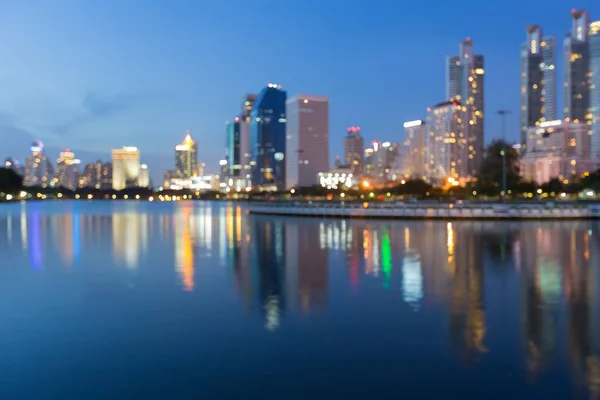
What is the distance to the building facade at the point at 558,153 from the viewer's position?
6673 inches

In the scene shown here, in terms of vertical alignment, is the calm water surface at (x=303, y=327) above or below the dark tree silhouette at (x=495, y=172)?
below

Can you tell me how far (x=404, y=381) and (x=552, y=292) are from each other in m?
6.10

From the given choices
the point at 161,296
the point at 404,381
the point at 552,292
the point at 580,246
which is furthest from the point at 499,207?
the point at 404,381

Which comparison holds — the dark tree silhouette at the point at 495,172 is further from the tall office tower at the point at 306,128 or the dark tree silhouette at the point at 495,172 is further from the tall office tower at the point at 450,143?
the tall office tower at the point at 306,128

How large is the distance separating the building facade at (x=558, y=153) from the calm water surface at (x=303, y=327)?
16741 cm

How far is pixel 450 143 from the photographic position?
19112 cm

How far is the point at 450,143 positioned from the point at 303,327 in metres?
190

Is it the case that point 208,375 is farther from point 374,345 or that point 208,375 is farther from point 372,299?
point 372,299

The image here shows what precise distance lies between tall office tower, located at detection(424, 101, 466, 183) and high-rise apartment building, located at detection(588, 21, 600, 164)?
38572 mm

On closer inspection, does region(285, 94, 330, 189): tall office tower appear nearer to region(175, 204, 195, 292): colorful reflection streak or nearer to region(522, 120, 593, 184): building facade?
region(522, 120, 593, 184): building facade

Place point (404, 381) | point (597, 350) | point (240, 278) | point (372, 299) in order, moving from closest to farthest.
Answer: point (404, 381)
point (597, 350)
point (372, 299)
point (240, 278)

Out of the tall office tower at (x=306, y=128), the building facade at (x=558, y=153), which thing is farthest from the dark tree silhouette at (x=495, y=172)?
the tall office tower at (x=306, y=128)

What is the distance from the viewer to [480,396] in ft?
18.9

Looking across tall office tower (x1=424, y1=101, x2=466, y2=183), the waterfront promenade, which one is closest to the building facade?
tall office tower (x1=424, y1=101, x2=466, y2=183)
